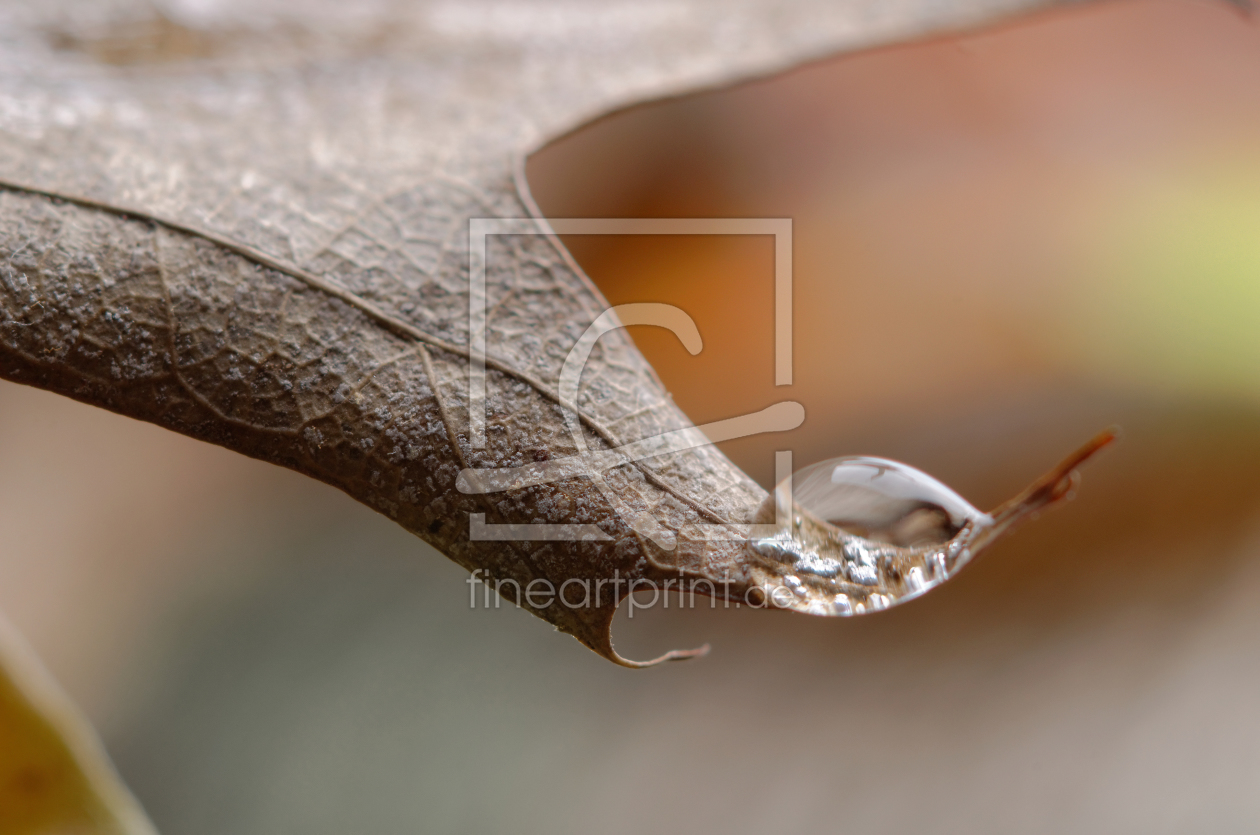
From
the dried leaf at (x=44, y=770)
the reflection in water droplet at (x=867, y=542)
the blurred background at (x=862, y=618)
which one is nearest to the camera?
the reflection in water droplet at (x=867, y=542)

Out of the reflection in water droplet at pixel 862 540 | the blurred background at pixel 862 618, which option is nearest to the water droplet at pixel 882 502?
the reflection in water droplet at pixel 862 540

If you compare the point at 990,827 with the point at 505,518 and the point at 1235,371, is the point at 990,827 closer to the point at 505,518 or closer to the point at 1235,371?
the point at 1235,371

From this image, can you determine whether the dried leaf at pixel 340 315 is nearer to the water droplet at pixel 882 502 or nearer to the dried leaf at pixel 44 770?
the water droplet at pixel 882 502

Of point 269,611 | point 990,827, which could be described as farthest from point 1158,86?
point 269,611

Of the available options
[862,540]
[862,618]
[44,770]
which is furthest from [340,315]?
[862,618]

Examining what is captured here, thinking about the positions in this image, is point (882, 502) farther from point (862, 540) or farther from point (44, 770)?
point (44, 770)

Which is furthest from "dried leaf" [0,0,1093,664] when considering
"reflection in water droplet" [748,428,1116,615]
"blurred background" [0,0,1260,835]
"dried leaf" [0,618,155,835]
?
"blurred background" [0,0,1260,835]

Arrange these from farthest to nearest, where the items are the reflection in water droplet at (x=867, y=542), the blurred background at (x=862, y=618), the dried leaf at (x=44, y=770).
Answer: the blurred background at (x=862, y=618) → the dried leaf at (x=44, y=770) → the reflection in water droplet at (x=867, y=542)
